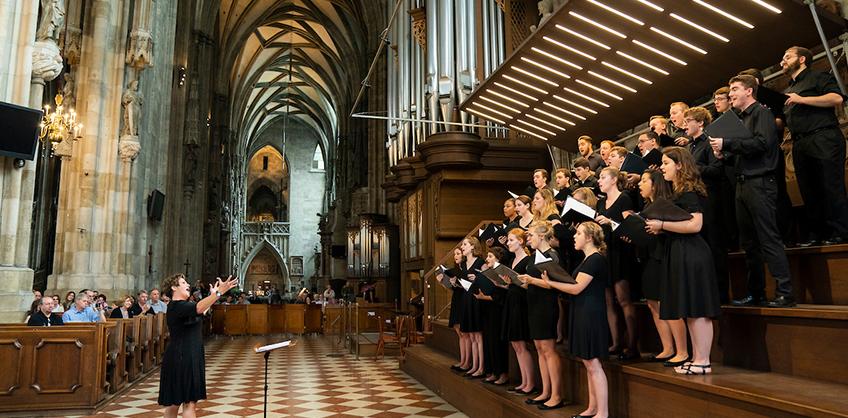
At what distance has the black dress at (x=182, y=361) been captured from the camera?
4.34 metres

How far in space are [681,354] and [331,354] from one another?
9160 mm

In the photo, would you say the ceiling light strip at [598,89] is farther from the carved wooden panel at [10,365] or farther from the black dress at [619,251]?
the carved wooden panel at [10,365]

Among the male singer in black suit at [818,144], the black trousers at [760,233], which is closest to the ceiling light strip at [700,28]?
the male singer in black suit at [818,144]

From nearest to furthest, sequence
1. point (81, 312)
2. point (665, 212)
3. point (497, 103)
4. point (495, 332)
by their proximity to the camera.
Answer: point (665, 212) → point (495, 332) → point (81, 312) → point (497, 103)

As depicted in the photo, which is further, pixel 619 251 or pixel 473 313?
pixel 473 313

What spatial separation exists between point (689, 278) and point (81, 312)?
7.19 meters

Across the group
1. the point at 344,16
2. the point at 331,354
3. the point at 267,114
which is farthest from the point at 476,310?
the point at 267,114

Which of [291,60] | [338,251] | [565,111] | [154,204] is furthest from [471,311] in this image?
[291,60]

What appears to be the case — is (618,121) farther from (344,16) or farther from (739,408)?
(344,16)

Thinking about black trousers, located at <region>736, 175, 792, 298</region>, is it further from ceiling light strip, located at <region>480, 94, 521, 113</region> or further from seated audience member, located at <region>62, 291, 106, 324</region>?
seated audience member, located at <region>62, 291, 106, 324</region>

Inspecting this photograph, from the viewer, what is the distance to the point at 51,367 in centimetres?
626

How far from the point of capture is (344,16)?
28812mm

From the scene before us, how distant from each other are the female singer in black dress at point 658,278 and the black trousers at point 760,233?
0.48 metres

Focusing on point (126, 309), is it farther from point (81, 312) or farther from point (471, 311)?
point (471, 311)
